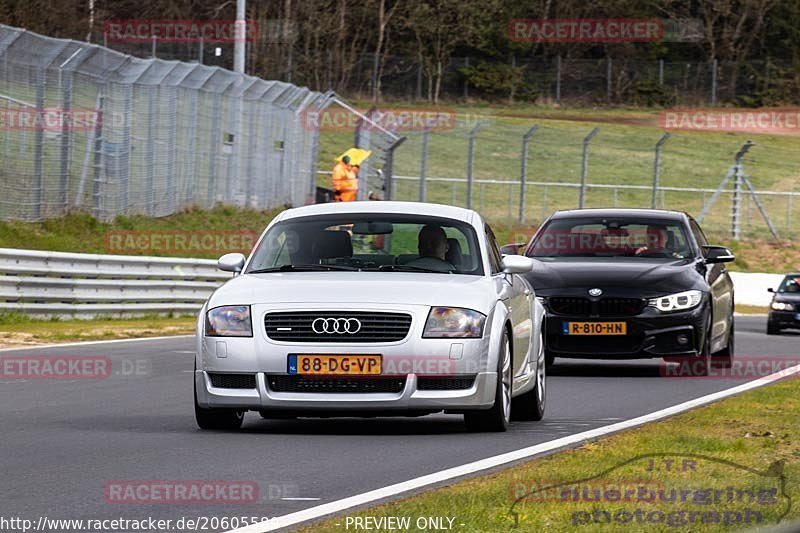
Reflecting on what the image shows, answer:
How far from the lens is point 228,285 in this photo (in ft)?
36.9

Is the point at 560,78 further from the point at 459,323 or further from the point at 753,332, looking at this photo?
the point at 459,323

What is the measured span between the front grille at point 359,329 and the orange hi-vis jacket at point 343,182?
23696 mm

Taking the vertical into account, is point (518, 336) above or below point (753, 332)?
above

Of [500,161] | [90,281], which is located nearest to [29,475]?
[90,281]

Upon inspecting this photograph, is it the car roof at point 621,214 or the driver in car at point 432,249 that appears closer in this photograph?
the driver in car at point 432,249

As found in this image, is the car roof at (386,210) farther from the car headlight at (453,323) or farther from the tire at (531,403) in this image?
the car headlight at (453,323)

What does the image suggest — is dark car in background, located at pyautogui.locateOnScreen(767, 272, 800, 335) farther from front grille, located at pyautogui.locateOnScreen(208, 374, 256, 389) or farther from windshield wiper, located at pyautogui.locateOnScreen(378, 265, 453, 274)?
front grille, located at pyautogui.locateOnScreen(208, 374, 256, 389)

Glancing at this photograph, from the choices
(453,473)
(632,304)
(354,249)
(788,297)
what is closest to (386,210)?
(354,249)

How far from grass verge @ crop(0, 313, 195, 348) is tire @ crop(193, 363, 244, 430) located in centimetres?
888

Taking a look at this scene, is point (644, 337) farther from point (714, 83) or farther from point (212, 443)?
point (714, 83)

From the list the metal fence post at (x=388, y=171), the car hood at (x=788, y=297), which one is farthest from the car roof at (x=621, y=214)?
the metal fence post at (x=388, y=171)

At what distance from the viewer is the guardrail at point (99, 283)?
2244 cm

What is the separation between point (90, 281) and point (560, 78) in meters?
56.3

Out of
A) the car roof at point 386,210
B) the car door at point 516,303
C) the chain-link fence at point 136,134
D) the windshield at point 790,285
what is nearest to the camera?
the car door at point 516,303
